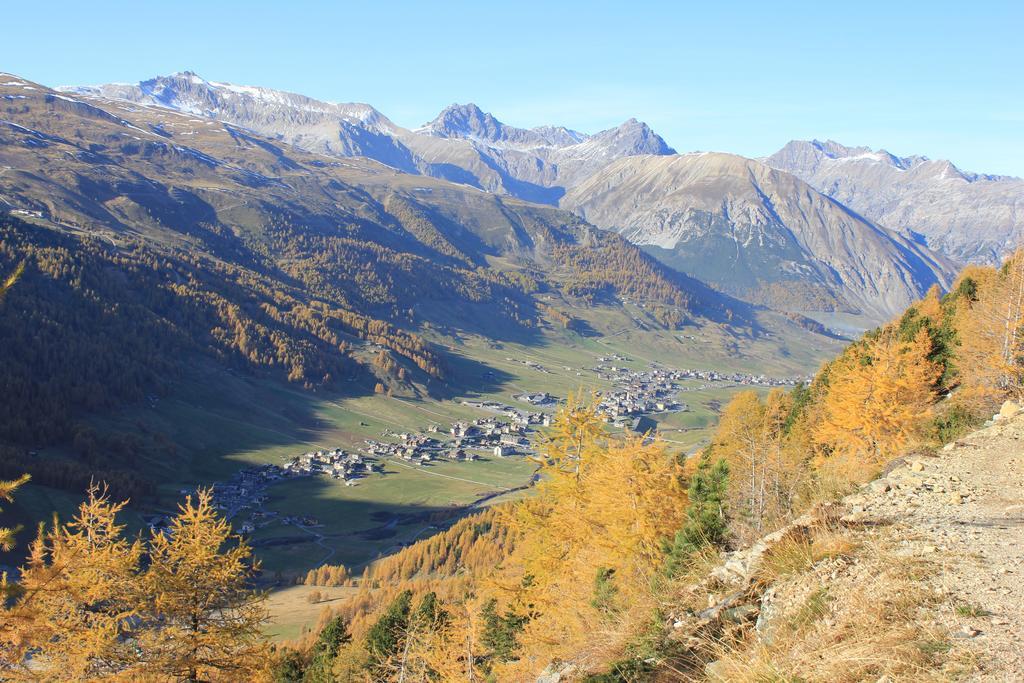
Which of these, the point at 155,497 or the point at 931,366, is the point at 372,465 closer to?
the point at 155,497

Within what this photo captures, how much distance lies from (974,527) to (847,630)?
7.11 m

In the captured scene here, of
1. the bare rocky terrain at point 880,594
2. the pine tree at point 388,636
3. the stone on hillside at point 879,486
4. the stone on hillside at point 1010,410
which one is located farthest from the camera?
the pine tree at point 388,636

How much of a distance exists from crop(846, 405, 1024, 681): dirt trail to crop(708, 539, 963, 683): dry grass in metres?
0.47

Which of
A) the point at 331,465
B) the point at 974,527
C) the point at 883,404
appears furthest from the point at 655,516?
the point at 331,465

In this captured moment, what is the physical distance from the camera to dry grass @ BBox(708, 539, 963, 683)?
865 cm

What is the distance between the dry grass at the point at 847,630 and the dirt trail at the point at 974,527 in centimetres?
47

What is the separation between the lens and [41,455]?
14175cm

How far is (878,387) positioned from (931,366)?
8386 mm

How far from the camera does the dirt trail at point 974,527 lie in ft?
31.0

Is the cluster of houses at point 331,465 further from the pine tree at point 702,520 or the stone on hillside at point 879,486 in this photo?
the stone on hillside at point 879,486

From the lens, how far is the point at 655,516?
29.6 meters

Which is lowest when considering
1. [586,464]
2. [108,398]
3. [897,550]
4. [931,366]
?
[108,398]

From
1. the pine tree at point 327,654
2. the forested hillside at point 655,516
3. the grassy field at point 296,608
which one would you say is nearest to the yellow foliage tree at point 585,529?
the forested hillside at point 655,516

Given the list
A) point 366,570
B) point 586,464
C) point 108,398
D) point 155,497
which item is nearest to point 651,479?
point 586,464
